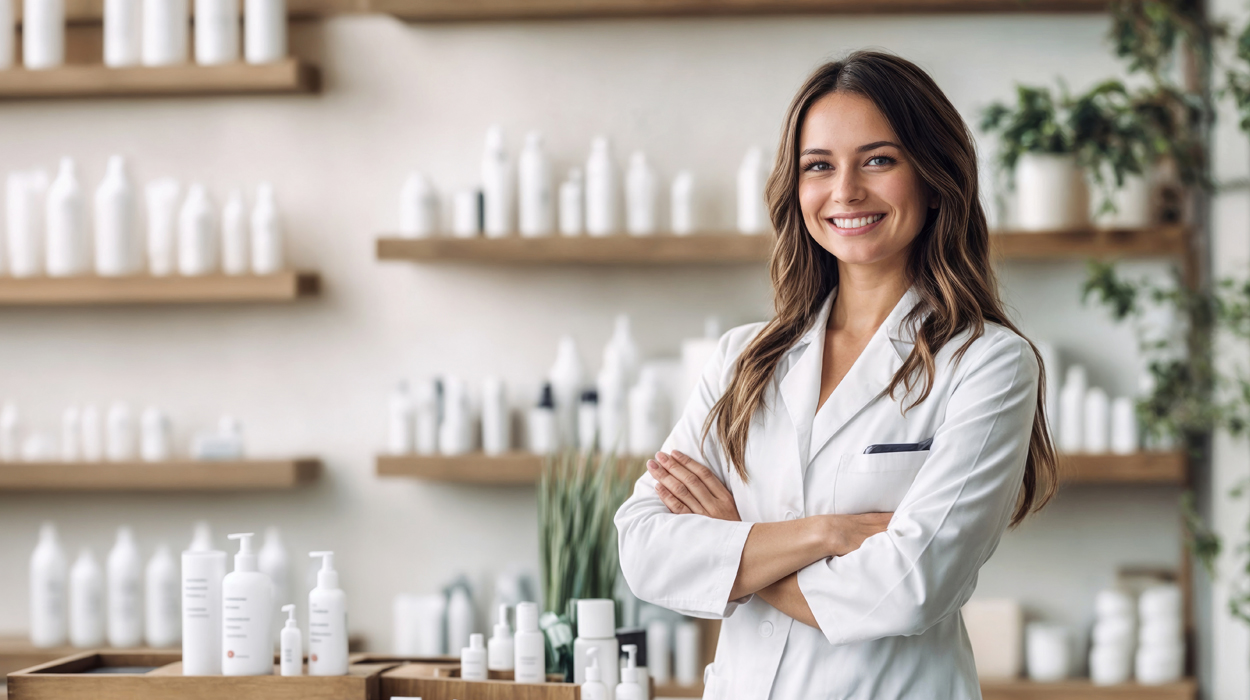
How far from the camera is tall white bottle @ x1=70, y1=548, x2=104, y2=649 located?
2.83m

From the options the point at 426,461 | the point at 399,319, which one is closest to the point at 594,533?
the point at 426,461

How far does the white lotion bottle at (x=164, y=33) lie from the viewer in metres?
2.86

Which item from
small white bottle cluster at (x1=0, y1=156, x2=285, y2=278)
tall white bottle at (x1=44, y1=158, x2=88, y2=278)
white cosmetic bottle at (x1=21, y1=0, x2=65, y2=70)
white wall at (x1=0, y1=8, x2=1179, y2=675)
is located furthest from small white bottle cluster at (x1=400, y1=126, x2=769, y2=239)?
white cosmetic bottle at (x1=21, y1=0, x2=65, y2=70)

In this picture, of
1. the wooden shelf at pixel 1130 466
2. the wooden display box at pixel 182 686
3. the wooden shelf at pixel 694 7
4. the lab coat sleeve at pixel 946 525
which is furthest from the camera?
the wooden shelf at pixel 694 7

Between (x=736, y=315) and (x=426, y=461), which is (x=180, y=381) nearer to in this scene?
(x=426, y=461)

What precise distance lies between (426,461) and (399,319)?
42 centimetres

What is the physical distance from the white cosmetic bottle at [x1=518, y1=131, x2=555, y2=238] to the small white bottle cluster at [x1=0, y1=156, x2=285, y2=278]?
2.15ft

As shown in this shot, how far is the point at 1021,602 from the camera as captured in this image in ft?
9.29

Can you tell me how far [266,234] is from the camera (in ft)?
9.44

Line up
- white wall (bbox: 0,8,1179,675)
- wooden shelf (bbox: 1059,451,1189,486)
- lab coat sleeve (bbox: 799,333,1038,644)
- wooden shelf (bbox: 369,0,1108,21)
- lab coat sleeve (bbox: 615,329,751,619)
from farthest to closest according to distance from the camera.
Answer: white wall (bbox: 0,8,1179,675)
wooden shelf (bbox: 369,0,1108,21)
wooden shelf (bbox: 1059,451,1189,486)
lab coat sleeve (bbox: 615,329,751,619)
lab coat sleeve (bbox: 799,333,1038,644)

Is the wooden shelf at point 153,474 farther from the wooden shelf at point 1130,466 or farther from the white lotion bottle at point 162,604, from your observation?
the wooden shelf at point 1130,466

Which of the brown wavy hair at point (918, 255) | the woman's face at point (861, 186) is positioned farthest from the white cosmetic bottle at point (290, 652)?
the woman's face at point (861, 186)

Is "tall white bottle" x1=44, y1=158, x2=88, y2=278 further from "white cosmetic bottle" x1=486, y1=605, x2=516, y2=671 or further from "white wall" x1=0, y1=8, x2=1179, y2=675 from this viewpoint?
"white cosmetic bottle" x1=486, y1=605, x2=516, y2=671

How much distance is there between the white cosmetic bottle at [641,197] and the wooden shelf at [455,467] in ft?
2.04
